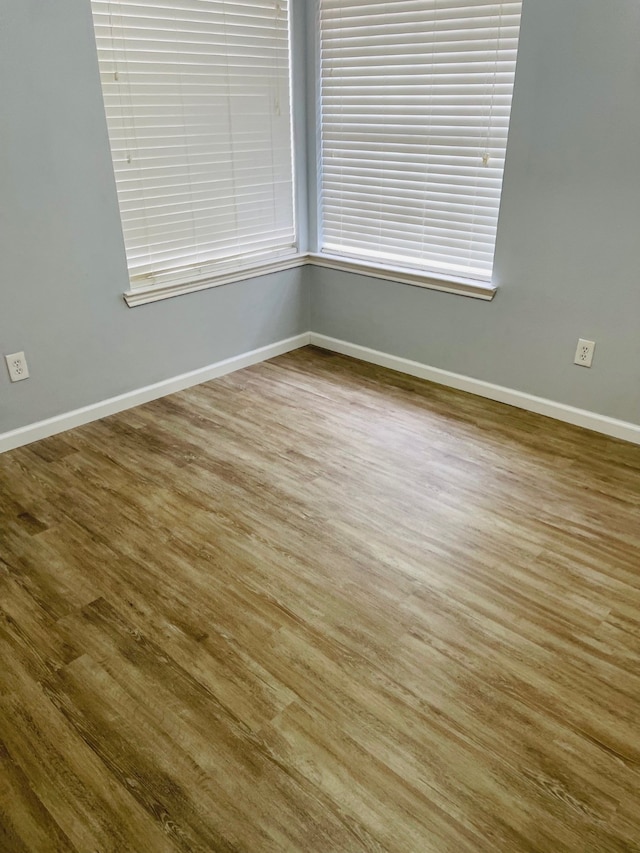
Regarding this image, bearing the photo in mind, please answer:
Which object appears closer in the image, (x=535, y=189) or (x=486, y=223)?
(x=535, y=189)

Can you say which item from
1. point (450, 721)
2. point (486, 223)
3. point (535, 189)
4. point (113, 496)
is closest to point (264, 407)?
point (113, 496)

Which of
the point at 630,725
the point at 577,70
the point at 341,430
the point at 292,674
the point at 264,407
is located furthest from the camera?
the point at 264,407

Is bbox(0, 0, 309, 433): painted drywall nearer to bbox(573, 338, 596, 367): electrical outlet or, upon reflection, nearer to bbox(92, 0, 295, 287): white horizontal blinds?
bbox(92, 0, 295, 287): white horizontal blinds

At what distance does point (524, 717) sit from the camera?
162 cm

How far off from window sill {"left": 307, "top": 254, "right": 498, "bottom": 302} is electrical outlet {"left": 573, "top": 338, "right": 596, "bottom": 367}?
48cm

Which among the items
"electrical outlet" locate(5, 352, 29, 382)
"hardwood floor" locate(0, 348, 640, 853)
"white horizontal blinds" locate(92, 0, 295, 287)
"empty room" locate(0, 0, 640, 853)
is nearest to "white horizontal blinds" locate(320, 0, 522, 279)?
"empty room" locate(0, 0, 640, 853)

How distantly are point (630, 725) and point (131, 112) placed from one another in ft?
9.58

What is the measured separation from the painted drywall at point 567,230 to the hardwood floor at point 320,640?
37 centimetres

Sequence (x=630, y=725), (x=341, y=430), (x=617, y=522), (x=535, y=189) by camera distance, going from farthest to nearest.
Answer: (x=341, y=430)
(x=535, y=189)
(x=617, y=522)
(x=630, y=725)

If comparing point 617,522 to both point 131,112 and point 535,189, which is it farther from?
point 131,112

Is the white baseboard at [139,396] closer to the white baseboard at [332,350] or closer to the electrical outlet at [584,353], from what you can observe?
the white baseboard at [332,350]

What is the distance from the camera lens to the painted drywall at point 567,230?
2.52 m

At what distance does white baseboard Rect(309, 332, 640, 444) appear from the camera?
294cm

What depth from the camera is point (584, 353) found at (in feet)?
9.59
